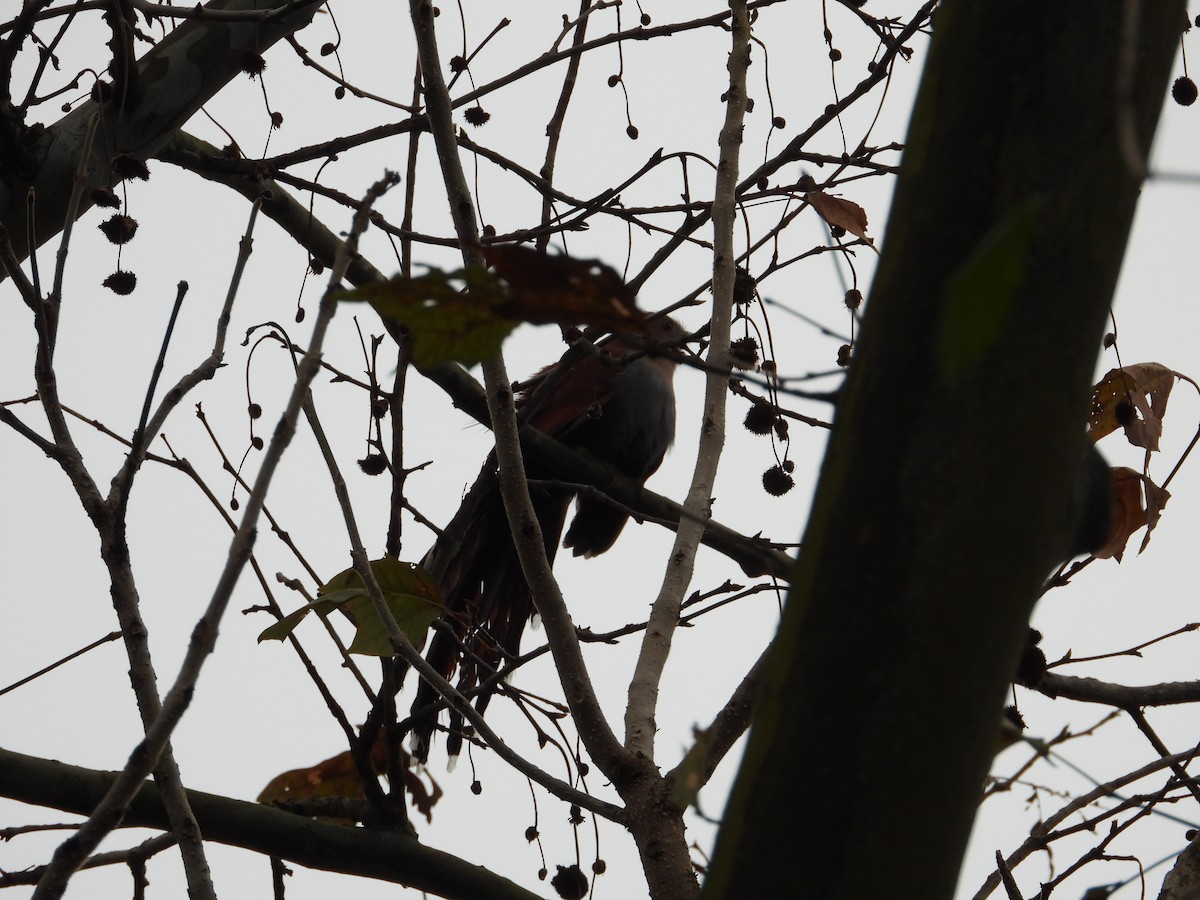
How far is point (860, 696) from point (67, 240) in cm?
111

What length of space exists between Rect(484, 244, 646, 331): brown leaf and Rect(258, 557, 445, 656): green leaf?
930mm

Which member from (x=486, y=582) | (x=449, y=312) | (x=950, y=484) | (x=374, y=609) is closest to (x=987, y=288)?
(x=950, y=484)

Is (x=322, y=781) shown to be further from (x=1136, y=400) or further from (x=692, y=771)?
(x=1136, y=400)

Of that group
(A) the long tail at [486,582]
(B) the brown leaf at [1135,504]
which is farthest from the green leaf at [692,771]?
(A) the long tail at [486,582]

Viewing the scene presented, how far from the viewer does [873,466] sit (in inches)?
28.2

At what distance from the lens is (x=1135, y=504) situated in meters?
1.79

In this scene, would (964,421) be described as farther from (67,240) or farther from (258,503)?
(67,240)

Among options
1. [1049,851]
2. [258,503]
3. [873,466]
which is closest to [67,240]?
[258,503]

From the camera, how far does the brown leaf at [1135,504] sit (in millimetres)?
1778

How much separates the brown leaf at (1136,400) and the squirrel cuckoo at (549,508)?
2.81 feet

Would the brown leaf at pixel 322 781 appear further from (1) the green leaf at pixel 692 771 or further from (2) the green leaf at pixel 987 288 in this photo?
(2) the green leaf at pixel 987 288

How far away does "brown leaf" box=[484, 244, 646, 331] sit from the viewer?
73cm

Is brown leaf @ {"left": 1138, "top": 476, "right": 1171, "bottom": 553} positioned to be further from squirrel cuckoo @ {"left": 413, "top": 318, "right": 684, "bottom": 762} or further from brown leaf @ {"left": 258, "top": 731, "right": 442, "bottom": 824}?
brown leaf @ {"left": 258, "top": 731, "right": 442, "bottom": 824}

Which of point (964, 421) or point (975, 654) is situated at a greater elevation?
point (964, 421)
